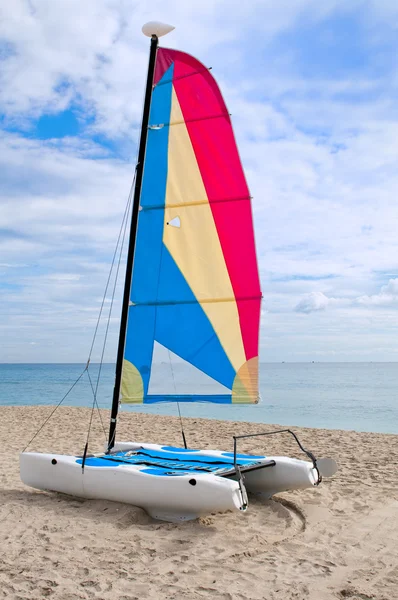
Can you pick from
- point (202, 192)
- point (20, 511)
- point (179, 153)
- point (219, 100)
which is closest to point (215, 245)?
point (202, 192)

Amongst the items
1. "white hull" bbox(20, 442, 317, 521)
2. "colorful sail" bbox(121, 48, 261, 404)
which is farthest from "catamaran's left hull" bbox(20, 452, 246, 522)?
"colorful sail" bbox(121, 48, 261, 404)

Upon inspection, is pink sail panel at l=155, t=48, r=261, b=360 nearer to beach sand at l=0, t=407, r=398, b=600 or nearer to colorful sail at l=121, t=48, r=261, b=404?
colorful sail at l=121, t=48, r=261, b=404

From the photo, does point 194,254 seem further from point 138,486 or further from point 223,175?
point 138,486

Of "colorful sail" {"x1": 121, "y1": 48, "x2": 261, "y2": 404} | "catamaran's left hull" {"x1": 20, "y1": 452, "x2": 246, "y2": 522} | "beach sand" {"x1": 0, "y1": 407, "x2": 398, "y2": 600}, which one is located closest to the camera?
"beach sand" {"x1": 0, "y1": 407, "x2": 398, "y2": 600}

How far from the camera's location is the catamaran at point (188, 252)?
582 cm

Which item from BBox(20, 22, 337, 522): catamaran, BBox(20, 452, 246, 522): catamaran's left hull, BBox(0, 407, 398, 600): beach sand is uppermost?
BBox(20, 22, 337, 522): catamaran

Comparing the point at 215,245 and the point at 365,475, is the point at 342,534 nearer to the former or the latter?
the point at 365,475

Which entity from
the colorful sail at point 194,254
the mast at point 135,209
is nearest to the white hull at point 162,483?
the mast at point 135,209

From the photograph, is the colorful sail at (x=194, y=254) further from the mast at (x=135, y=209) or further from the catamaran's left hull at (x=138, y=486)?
the catamaran's left hull at (x=138, y=486)

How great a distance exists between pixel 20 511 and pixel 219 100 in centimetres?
470

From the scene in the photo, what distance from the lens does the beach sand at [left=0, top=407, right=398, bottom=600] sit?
341 centimetres

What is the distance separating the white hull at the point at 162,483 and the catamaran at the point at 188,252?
0.58 m

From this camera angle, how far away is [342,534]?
4.44 metres

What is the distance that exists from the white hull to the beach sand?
138mm
